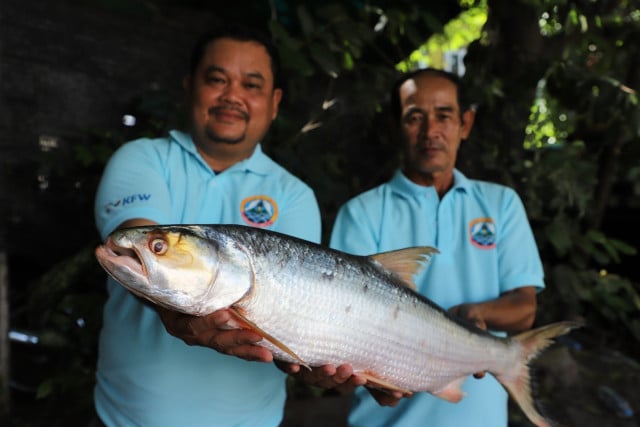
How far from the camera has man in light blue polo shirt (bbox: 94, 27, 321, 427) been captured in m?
1.99

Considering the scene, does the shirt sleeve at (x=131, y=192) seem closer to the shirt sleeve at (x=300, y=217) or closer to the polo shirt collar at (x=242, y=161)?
the polo shirt collar at (x=242, y=161)

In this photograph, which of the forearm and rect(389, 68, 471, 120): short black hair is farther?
rect(389, 68, 471, 120): short black hair

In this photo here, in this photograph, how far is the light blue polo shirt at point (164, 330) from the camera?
6.55 feet

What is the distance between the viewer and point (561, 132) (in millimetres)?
4695

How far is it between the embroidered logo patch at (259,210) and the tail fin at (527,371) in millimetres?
1154

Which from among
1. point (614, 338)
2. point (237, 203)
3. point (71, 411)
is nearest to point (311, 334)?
point (237, 203)

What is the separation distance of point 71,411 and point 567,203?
4533 millimetres

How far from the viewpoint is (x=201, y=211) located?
223 centimetres

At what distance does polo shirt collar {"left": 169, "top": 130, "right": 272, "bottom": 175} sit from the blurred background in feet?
5.07

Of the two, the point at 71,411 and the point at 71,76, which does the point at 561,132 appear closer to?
the point at 71,76

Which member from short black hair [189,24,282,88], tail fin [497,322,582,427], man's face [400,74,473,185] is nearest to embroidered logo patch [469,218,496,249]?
man's face [400,74,473,185]

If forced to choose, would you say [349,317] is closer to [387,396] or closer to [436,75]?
[387,396]

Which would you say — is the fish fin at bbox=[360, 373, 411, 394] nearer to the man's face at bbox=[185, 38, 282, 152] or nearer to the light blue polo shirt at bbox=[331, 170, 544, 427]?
the light blue polo shirt at bbox=[331, 170, 544, 427]

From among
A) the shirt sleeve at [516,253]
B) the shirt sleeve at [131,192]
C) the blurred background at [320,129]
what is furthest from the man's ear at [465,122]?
the shirt sleeve at [131,192]
